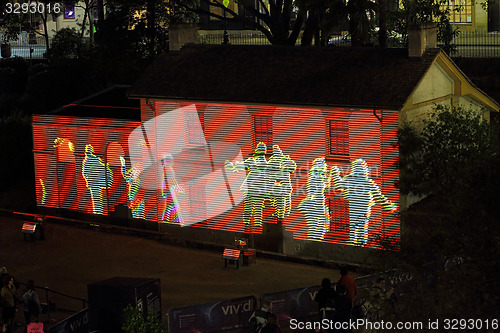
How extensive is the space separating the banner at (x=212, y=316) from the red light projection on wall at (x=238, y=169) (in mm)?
8201

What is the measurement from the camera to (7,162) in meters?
50.3

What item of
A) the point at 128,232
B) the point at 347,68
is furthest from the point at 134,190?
the point at 347,68

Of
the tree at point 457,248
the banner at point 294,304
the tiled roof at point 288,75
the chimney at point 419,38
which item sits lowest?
the banner at point 294,304

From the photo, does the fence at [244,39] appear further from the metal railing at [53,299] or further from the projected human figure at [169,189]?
the metal railing at [53,299]

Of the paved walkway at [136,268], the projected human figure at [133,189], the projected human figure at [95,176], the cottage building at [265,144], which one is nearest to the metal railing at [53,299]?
the paved walkway at [136,268]

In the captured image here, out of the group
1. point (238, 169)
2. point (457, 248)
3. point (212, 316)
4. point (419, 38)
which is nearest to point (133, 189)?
point (238, 169)

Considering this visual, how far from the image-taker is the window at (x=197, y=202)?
3997 cm

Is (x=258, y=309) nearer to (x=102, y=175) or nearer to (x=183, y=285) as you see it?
(x=183, y=285)

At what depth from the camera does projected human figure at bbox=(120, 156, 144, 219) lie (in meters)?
41.9

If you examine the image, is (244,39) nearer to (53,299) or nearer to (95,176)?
(95,176)

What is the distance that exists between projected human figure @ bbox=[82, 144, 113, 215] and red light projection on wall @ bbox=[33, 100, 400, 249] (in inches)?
4.7

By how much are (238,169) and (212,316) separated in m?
12.2

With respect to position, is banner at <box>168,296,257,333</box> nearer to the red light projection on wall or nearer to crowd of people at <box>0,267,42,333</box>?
crowd of people at <box>0,267,42,333</box>

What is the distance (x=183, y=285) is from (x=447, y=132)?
1038 centimetres
